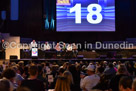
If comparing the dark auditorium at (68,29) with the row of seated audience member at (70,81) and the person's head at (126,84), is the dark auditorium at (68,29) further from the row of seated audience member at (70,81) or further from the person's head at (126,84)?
the person's head at (126,84)

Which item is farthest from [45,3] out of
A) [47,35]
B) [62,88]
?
[62,88]

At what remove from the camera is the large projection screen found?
19.3 metres

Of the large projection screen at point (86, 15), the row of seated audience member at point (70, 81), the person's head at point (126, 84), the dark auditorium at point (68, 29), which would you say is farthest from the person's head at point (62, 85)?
the large projection screen at point (86, 15)

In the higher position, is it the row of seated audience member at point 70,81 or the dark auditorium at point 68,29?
the dark auditorium at point 68,29

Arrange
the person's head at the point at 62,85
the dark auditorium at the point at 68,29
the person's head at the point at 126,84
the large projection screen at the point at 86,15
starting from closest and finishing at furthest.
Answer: the person's head at the point at 126,84, the person's head at the point at 62,85, the dark auditorium at the point at 68,29, the large projection screen at the point at 86,15

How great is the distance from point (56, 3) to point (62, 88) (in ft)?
54.8

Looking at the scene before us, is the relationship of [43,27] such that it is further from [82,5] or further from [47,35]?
[82,5]

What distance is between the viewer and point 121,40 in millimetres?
20547

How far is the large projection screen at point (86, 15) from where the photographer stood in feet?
63.2

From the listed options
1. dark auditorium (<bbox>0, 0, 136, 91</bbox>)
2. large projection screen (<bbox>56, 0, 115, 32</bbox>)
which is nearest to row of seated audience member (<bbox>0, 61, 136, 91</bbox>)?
dark auditorium (<bbox>0, 0, 136, 91</bbox>)

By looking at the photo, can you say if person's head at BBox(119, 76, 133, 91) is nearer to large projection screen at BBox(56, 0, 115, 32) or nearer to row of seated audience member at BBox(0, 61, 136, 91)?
row of seated audience member at BBox(0, 61, 136, 91)

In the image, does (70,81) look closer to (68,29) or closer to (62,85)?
(62,85)

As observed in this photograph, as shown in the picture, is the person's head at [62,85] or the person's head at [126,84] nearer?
the person's head at [126,84]

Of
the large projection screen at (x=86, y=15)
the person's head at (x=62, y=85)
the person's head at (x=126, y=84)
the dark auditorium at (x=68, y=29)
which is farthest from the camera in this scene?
the large projection screen at (x=86, y=15)
